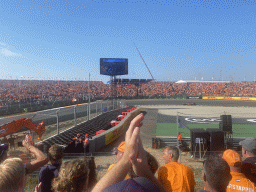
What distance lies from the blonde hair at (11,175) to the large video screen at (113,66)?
155 ft

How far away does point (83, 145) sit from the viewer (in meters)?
10.5

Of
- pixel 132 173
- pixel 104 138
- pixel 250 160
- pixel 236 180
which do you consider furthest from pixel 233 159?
pixel 104 138

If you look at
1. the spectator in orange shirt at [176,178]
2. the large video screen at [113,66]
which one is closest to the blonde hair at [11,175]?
the spectator in orange shirt at [176,178]

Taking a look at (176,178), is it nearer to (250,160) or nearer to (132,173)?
(132,173)

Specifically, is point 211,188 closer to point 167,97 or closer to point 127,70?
point 127,70

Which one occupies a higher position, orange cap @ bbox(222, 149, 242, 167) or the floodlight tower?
the floodlight tower

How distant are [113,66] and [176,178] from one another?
4715 cm

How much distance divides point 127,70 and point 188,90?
28531mm

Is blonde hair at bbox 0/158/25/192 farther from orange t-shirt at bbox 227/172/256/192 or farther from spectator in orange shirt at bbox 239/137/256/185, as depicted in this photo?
spectator in orange shirt at bbox 239/137/256/185

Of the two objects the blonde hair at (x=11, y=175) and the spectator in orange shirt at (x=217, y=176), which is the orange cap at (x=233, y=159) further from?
the blonde hair at (x=11, y=175)

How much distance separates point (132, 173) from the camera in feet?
5.39

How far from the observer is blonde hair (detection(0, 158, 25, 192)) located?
1518 mm

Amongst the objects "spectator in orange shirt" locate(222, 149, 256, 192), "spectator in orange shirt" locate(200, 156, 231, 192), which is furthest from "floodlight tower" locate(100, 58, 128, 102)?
"spectator in orange shirt" locate(200, 156, 231, 192)

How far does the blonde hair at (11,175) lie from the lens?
1.52 meters
